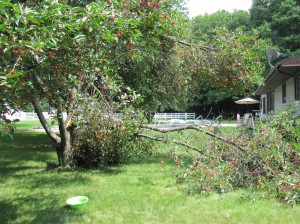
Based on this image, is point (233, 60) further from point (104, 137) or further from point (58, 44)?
point (58, 44)

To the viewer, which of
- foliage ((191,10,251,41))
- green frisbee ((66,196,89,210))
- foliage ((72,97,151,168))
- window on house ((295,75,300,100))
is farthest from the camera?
foliage ((191,10,251,41))

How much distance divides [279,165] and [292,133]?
1.00 metres

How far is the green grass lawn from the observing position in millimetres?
4203

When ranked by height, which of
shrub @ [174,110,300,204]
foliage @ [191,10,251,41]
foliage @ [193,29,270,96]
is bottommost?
shrub @ [174,110,300,204]

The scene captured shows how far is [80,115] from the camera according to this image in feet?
18.2

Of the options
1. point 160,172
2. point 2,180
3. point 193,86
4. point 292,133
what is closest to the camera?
point 292,133

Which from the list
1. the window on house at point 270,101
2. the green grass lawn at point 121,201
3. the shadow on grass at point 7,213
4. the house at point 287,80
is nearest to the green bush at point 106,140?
the green grass lawn at point 121,201

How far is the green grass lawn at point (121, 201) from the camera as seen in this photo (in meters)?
4.20

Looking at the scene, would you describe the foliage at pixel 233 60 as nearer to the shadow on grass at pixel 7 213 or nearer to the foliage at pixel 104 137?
the foliage at pixel 104 137

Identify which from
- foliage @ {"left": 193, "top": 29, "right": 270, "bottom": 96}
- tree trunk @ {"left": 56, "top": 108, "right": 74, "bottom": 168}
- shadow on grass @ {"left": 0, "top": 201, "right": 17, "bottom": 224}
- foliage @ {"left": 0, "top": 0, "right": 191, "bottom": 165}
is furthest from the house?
shadow on grass @ {"left": 0, "top": 201, "right": 17, "bottom": 224}

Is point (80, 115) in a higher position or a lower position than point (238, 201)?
higher

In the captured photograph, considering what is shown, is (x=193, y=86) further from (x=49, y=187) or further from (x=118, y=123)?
(x=49, y=187)

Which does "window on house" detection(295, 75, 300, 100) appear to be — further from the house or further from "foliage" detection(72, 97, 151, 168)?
"foliage" detection(72, 97, 151, 168)

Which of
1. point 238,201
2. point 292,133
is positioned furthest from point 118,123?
point 292,133
